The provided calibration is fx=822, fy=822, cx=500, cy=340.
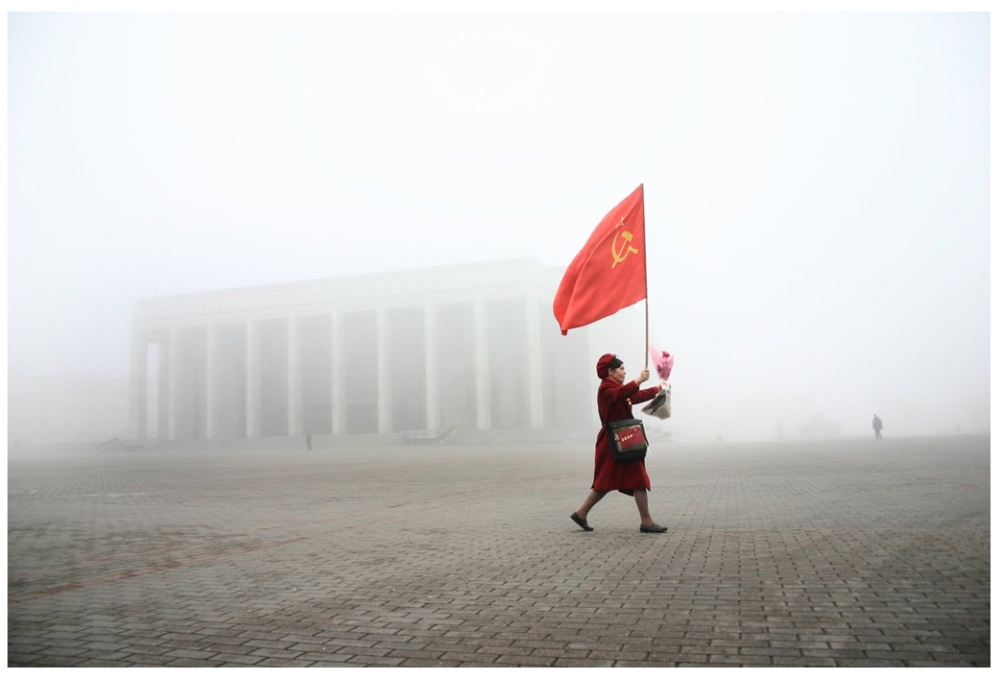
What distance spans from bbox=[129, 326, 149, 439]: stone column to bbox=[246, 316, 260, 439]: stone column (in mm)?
12433

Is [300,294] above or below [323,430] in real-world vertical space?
above

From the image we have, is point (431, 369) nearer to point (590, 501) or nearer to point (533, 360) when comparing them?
point (533, 360)

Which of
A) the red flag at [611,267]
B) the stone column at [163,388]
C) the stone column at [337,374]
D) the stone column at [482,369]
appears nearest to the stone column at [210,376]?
the stone column at [163,388]

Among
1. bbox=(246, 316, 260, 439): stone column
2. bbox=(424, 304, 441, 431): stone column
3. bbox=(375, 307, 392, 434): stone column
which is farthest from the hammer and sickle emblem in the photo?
bbox=(246, 316, 260, 439): stone column

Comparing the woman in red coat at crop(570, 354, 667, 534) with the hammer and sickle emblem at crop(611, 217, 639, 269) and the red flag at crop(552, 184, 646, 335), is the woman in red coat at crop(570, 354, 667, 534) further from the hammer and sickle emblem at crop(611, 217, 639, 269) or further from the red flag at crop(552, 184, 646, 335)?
the hammer and sickle emblem at crop(611, 217, 639, 269)

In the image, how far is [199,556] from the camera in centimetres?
677

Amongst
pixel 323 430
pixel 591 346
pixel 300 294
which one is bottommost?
pixel 323 430

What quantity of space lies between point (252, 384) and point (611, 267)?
71.3 metres

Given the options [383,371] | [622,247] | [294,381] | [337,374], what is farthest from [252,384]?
[622,247]

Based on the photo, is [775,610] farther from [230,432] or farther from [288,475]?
[230,432]

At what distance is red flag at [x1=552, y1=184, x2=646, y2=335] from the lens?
767cm

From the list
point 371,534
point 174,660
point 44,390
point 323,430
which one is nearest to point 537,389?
point 323,430

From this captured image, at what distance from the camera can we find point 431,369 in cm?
6969
